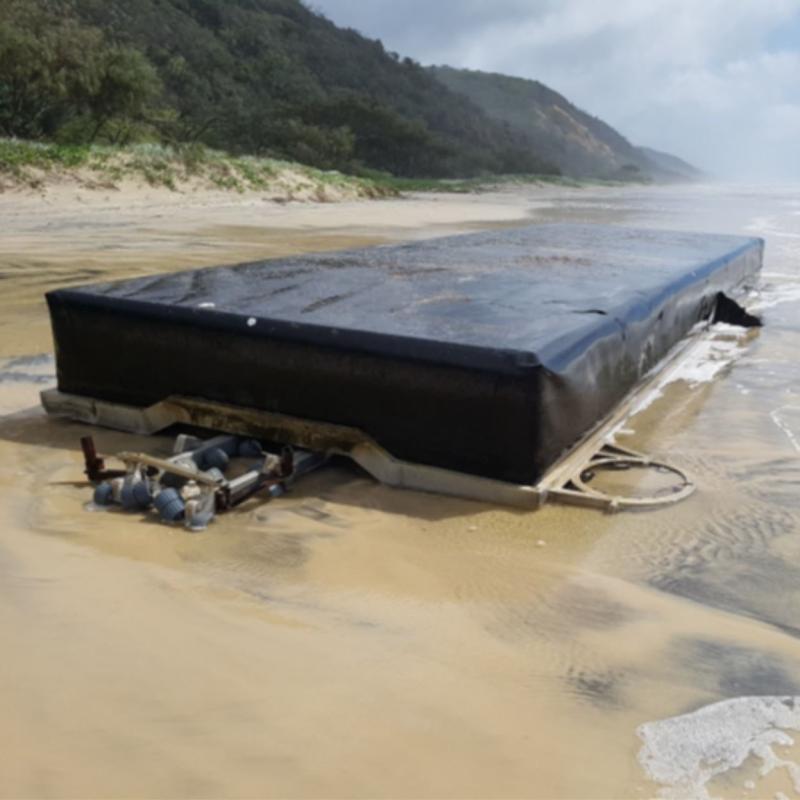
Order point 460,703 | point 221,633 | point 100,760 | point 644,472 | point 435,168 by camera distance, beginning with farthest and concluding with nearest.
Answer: point 435,168, point 644,472, point 221,633, point 460,703, point 100,760

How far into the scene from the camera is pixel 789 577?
214 centimetres

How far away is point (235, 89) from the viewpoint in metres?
45.7

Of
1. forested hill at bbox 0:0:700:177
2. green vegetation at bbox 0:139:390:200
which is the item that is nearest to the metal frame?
green vegetation at bbox 0:139:390:200

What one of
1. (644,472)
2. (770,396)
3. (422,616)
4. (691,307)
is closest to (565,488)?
(644,472)

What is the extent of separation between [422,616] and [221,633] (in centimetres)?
44

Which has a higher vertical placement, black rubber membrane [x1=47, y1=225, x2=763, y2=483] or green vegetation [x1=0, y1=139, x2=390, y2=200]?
green vegetation [x1=0, y1=139, x2=390, y2=200]

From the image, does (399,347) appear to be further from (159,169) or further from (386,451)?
(159,169)

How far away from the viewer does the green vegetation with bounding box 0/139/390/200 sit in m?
14.8

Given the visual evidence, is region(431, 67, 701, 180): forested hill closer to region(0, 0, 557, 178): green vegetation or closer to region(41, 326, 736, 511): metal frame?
region(0, 0, 557, 178): green vegetation

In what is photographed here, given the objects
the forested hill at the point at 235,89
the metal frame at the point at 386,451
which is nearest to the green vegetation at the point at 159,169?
the forested hill at the point at 235,89

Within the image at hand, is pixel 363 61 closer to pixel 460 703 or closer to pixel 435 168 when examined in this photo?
pixel 435 168

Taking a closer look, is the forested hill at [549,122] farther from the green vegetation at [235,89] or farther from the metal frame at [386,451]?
the metal frame at [386,451]

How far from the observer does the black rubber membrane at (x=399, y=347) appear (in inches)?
99.1

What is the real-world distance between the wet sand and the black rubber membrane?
8.8 inches
